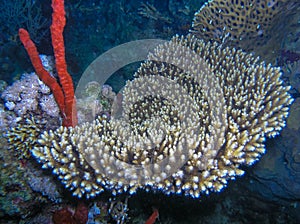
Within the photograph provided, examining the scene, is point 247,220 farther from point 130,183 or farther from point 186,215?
point 130,183

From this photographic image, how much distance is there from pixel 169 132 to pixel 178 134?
0.16 meters

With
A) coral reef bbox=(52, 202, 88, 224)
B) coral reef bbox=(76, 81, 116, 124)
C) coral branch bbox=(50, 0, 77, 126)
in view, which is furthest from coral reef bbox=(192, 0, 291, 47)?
coral reef bbox=(52, 202, 88, 224)

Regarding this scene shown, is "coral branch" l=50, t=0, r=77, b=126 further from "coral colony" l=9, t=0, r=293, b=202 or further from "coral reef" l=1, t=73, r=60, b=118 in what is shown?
"coral reef" l=1, t=73, r=60, b=118

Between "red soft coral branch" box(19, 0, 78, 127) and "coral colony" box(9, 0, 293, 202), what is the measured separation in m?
0.01

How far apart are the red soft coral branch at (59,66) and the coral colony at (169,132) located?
12 millimetres

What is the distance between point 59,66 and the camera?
122 inches

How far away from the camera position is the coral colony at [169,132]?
2986 millimetres

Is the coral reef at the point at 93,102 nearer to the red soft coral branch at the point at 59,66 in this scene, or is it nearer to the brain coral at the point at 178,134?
the brain coral at the point at 178,134

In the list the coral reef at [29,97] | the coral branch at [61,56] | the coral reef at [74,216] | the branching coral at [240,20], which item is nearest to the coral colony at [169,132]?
the coral branch at [61,56]

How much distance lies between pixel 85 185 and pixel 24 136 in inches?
50.6

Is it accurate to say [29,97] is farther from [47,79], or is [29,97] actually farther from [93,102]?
[93,102]

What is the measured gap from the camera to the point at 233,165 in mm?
3152

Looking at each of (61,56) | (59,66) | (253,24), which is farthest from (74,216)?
(253,24)

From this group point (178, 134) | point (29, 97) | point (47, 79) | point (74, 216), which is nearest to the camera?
A: point (178, 134)
